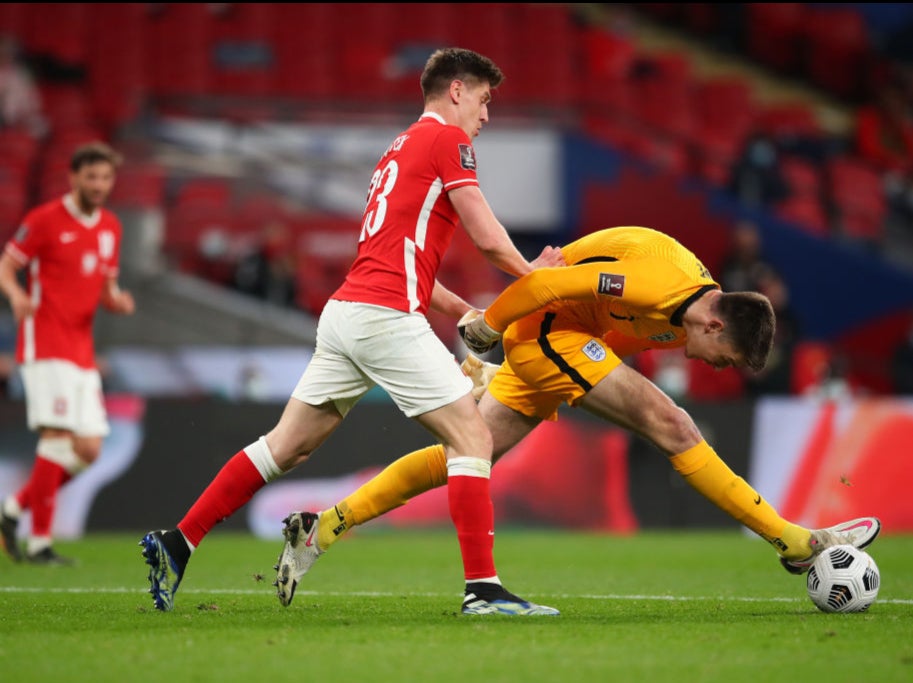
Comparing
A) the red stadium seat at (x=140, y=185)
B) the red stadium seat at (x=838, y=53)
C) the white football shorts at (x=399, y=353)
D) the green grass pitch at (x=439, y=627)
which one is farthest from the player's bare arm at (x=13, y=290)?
the red stadium seat at (x=838, y=53)

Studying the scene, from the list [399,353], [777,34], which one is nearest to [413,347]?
[399,353]

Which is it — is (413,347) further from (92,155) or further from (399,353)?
(92,155)

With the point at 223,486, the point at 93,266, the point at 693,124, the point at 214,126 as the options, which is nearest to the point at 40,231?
the point at 93,266

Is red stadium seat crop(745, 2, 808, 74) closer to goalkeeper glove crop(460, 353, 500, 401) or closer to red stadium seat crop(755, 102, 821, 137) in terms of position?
red stadium seat crop(755, 102, 821, 137)

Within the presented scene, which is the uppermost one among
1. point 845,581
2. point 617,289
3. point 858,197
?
point 858,197

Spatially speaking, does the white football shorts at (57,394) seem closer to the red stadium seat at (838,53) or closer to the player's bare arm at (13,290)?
the player's bare arm at (13,290)

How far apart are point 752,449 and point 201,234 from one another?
20.8 ft

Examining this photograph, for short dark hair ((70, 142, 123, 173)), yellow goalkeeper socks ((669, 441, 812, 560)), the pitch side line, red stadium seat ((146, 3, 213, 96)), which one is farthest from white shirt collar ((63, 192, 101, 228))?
red stadium seat ((146, 3, 213, 96))

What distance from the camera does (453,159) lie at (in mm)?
5246

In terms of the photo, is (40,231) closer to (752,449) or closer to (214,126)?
(752,449)

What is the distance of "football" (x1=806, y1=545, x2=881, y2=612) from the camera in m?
5.34

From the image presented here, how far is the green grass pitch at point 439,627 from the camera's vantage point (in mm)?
3922

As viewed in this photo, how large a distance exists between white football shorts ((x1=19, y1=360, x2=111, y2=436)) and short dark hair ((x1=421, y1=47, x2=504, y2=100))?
13.0ft

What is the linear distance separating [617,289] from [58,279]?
4457 mm
